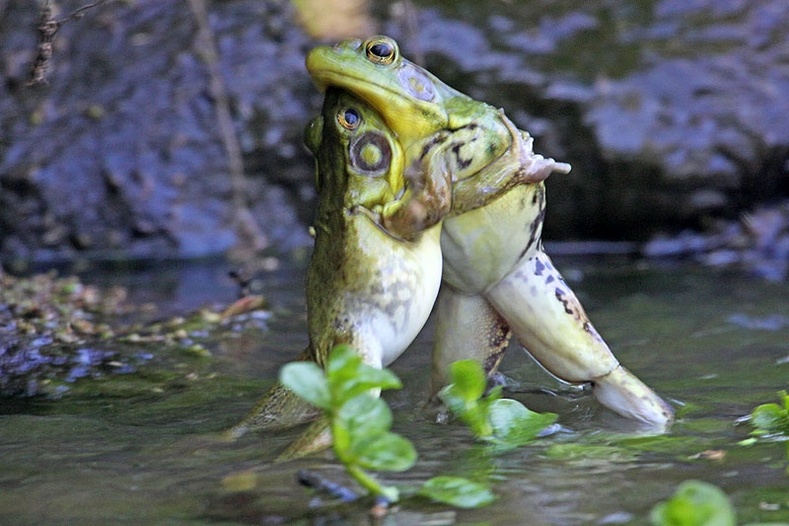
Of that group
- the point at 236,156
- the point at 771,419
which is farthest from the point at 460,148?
the point at 236,156

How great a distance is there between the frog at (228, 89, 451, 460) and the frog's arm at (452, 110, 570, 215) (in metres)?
0.09

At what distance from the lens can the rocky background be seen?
805cm

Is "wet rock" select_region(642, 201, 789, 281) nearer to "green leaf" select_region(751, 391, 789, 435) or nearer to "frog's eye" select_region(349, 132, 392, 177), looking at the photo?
"green leaf" select_region(751, 391, 789, 435)

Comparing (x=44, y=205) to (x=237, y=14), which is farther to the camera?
(x=237, y=14)

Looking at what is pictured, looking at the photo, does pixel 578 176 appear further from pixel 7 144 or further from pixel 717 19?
pixel 7 144

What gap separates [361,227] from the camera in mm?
3018

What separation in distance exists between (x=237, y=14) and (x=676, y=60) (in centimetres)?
357

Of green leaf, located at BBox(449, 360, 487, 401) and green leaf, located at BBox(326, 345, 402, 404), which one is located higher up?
green leaf, located at BBox(326, 345, 402, 404)

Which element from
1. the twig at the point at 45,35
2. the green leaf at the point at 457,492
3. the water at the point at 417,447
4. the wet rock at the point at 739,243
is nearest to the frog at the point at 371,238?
the water at the point at 417,447

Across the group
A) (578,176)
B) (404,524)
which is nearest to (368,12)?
(578,176)

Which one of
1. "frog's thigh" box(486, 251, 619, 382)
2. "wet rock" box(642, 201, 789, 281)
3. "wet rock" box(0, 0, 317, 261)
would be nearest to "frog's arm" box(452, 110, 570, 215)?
"frog's thigh" box(486, 251, 619, 382)

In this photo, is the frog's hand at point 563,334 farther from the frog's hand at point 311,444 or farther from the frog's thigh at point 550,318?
the frog's hand at point 311,444

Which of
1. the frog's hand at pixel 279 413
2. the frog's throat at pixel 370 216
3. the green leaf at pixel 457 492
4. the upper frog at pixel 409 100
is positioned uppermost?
the upper frog at pixel 409 100

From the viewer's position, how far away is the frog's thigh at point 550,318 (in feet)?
11.2
